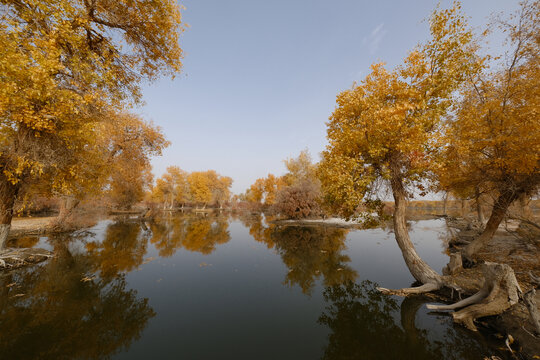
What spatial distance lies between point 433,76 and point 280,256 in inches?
476

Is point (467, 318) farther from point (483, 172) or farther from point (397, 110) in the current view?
point (397, 110)

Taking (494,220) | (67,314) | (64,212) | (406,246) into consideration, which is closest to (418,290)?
(406,246)

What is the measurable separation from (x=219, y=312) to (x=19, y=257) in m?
11.4

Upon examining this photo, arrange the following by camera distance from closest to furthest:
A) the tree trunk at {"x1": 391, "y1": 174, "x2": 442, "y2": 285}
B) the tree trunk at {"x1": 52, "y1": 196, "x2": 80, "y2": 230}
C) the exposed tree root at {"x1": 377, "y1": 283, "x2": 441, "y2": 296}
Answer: the exposed tree root at {"x1": 377, "y1": 283, "x2": 441, "y2": 296}
the tree trunk at {"x1": 391, "y1": 174, "x2": 442, "y2": 285}
the tree trunk at {"x1": 52, "y1": 196, "x2": 80, "y2": 230}

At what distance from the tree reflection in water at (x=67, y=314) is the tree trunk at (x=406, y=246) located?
33.5 ft

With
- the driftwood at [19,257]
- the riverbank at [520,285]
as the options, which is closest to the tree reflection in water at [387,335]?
the riverbank at [520,285]

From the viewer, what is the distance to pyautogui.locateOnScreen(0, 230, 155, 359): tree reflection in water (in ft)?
14.2

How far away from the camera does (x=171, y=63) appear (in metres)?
9.46

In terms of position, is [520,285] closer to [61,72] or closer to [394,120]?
[394,120]

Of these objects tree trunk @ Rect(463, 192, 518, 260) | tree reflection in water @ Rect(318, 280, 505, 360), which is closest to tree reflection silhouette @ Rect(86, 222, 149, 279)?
tree reflection in water @ Rect(318, 280, 505, 360)

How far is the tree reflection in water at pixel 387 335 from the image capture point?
4.46m

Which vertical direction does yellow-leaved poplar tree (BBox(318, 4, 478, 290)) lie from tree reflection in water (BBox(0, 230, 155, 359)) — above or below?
above

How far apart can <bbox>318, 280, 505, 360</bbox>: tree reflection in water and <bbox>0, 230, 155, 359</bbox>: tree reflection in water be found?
5505mm

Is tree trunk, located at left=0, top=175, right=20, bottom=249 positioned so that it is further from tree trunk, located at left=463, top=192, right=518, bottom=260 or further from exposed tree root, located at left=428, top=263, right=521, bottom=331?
tree trunk, located at left=463, top=192, right=518, bottom=260
